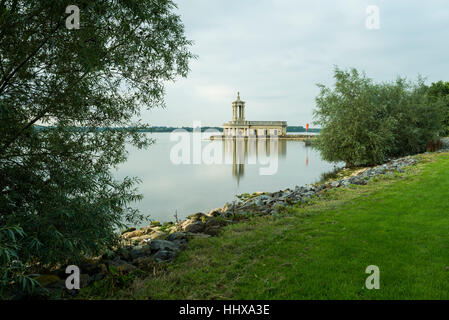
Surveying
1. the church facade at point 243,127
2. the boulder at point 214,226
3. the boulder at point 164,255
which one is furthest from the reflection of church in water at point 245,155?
the boulder at point 164,255

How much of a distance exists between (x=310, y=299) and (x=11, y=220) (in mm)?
4461

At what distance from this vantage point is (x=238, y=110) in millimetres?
98938

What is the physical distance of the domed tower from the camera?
322 ft

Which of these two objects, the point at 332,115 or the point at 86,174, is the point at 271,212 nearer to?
the point at 86,174

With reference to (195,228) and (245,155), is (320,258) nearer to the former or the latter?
(195,228)

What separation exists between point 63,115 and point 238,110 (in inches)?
3754

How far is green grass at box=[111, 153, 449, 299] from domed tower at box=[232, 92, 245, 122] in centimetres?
9223

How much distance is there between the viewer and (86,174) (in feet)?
16.4

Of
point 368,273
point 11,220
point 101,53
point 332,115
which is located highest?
point 332,115

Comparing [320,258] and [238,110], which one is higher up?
[238,110]

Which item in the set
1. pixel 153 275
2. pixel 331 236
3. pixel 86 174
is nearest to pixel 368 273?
pixel 331 236

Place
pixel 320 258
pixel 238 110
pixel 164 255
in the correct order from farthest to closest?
pixel 238 110, pixel 164 255, pixel 320 258

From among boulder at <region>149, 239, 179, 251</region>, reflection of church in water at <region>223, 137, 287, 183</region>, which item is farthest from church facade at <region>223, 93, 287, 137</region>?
boulder at <region>149, 239, 179, 251</region>

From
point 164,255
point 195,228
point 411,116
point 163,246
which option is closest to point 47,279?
point 164,255
